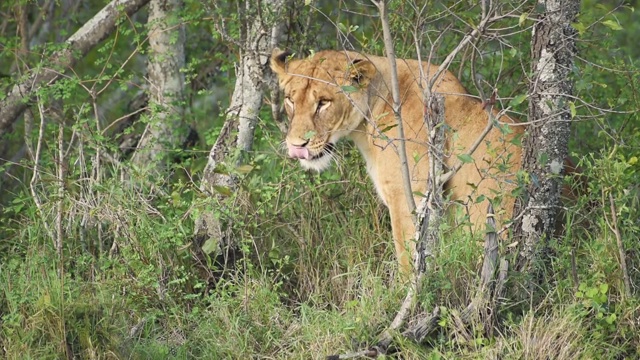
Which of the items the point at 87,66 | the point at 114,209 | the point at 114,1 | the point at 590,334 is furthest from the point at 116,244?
the point at 87,66

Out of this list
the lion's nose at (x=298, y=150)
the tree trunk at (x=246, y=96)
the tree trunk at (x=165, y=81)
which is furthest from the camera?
the tree trunk at (x=165, y=81)

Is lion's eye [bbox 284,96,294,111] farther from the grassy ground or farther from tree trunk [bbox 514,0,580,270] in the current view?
tree trunk [bbox 514,0,580,270]

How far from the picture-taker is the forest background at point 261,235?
5.05 metres

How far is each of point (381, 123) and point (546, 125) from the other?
1.00m

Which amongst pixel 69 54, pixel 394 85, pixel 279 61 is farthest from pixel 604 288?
pixel 69 54

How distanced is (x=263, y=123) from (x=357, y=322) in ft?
5.67

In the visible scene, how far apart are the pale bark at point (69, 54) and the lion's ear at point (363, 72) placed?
1.96 metres

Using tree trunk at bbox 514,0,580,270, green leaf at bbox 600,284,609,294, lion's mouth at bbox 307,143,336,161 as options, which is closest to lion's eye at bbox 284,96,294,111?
lion's mouth at bbox 307,143,336,161

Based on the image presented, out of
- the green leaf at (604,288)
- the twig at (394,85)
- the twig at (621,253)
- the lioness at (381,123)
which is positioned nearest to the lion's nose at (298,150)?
the lioness at (381,123)

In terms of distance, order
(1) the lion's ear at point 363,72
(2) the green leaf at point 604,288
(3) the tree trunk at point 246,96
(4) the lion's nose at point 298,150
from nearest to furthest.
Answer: (2) the green leaf at point 604,288, (1) the lion's ear at point 363,72, (4) the lion's nose at point 298,150, (3) the tree trunk at point 246,96

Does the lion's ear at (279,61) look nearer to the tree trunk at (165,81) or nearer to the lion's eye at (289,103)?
the lion's eye at (289,103)

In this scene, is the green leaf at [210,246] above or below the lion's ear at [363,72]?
below

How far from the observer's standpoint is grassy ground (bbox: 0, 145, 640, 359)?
4.97 m

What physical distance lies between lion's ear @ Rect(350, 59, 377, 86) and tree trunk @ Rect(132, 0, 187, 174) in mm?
1509
